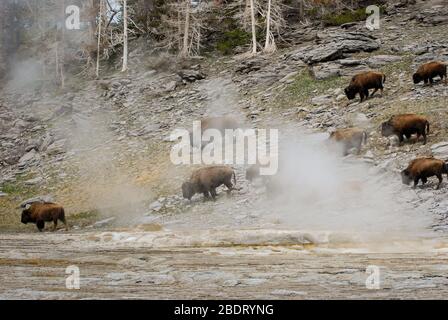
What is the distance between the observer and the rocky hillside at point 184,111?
72.3 feet

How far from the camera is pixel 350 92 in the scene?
26422 millimetres

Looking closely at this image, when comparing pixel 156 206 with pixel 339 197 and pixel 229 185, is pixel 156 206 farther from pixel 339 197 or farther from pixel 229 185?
pixel 339 197

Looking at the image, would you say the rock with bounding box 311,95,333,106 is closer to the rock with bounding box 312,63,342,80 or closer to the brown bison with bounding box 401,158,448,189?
the rock with bounding box 312,63,342,80

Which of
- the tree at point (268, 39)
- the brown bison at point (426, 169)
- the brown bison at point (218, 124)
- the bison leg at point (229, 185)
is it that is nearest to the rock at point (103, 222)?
the bison leg at point (229, 185)

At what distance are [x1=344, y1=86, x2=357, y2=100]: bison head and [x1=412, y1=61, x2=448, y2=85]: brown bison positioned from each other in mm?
2870

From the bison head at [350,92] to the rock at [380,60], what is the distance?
17.6 ft

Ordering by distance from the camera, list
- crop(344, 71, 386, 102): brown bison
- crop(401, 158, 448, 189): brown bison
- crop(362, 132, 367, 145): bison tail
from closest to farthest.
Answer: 1. crop(401, 158, 448, 189): brown bison
2. crop(362, 132, 367, 145): bison tail
3. crop(344, 71, 386, 102): brown bison

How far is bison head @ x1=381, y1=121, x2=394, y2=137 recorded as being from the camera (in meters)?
20.2

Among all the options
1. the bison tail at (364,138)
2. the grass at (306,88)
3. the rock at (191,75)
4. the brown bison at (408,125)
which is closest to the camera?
the brown bison at (408,125)

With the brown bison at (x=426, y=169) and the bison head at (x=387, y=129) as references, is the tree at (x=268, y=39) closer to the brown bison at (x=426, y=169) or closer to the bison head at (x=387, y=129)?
the bison head at (x=387, y=129)

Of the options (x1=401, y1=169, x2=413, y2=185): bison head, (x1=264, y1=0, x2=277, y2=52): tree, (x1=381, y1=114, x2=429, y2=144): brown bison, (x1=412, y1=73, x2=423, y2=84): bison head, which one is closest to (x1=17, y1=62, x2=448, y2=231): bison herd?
(x1=381, y1=114, x2=429, y2=144): brown bison

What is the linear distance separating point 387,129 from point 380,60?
1214 centimetres

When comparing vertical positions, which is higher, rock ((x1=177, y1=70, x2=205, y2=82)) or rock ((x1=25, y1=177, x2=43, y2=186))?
rock ((x1=177, y1=70, x2=205, y2=82))

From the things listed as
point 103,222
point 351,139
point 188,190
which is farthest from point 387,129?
point 103,222
